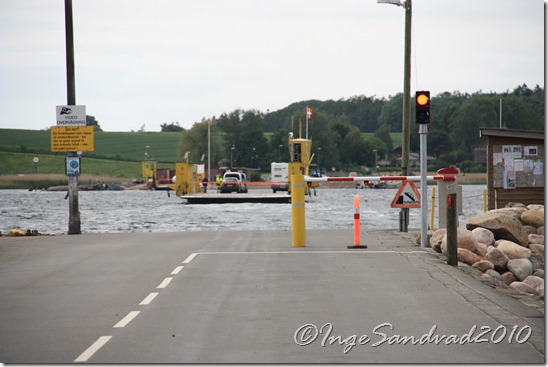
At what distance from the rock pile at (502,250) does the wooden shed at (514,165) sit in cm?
478

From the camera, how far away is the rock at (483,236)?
20.0 meters

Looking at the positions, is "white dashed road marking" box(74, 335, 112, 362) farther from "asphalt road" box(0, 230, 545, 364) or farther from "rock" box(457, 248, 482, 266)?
"rock" box(457, 248, 482, 266)

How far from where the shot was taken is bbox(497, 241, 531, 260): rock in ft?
63.9

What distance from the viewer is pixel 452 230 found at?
1634 centimetres

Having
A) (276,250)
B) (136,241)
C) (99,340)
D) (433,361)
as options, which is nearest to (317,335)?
(433,361)

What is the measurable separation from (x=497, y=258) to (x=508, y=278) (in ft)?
2.06

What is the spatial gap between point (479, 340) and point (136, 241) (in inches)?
578

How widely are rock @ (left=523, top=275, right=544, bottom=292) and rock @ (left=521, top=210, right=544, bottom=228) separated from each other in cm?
716

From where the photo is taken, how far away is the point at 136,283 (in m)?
13.8

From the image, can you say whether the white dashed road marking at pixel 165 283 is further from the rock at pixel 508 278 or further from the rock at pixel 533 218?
the rock at pixel 533 218

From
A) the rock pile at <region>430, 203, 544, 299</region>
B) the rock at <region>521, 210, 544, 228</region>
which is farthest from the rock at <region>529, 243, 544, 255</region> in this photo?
the rock at <region>521, 210, 544, 228</region>

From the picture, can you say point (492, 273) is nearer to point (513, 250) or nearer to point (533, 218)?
point (513, 250)

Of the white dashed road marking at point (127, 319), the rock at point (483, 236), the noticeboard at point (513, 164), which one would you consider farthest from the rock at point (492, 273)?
the noticeboard at point (513, 164)

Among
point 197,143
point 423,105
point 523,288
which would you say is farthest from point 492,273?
point 197,143
